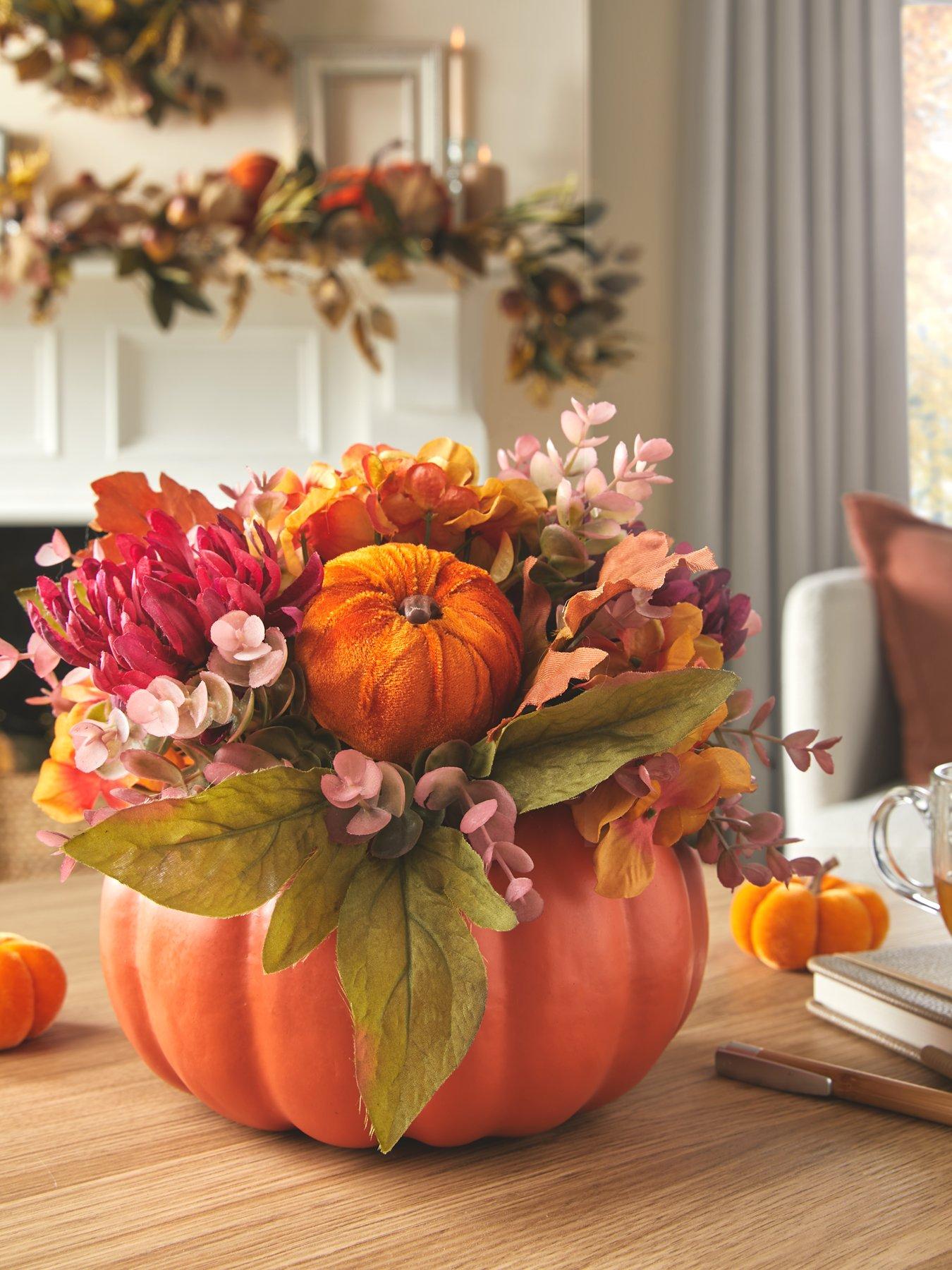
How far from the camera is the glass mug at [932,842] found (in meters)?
0.63

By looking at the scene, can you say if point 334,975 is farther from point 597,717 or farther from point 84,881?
point 84,881

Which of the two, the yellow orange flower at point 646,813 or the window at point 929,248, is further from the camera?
the window at point 929,248

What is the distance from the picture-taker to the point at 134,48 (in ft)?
8.32

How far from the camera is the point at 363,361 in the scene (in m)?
2.71

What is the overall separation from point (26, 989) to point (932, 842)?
1.69 feet

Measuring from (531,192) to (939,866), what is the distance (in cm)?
233

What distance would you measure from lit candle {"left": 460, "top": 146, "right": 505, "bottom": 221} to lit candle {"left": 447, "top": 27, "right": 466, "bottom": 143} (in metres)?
0.19

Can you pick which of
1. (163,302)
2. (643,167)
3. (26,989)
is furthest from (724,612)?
(643,167)

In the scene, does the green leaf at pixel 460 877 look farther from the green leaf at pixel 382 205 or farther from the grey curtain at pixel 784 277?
the grey curtain at pixel 784 277

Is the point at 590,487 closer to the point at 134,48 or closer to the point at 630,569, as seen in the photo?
the point at 630,569

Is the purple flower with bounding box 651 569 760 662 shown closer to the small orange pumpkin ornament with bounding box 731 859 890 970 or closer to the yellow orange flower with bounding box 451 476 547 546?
the yellow orange flower with bounding box 451 476 547 546

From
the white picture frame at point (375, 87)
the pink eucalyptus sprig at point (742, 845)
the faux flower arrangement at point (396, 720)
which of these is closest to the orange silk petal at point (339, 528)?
the faux flower arrangement at point (396, 720)

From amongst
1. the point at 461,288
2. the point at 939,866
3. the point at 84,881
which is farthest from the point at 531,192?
the point at 939,866

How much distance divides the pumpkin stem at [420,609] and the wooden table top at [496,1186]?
24 cm
